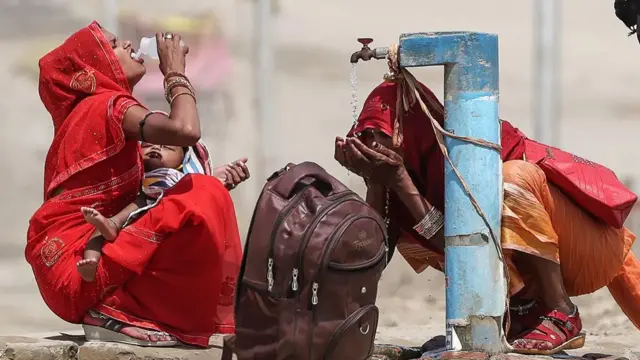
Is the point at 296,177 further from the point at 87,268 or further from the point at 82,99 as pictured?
the point at 82,99

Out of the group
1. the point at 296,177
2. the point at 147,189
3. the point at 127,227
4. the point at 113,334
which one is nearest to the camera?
the point at 296,177

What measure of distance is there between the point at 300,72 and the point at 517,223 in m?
6.21

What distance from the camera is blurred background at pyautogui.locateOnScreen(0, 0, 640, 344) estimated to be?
9.34 meters

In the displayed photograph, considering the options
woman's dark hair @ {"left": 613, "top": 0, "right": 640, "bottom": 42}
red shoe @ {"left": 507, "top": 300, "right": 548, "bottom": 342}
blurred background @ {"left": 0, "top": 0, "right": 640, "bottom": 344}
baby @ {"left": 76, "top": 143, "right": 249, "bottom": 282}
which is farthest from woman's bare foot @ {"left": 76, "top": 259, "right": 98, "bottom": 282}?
blurred background @ {"left": 0, "top": 0, "right": 640, "bottom": 344}

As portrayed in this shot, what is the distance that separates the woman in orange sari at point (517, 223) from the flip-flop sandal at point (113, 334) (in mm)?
822

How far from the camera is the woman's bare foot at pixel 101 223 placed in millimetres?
3900

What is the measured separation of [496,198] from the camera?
→ 371 cm

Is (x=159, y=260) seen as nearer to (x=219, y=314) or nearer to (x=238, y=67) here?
(x=219, y=314)

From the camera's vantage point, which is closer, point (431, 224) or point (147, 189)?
point (431, 224)

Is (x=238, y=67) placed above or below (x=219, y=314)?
above

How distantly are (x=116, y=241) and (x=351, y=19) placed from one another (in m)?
6.63

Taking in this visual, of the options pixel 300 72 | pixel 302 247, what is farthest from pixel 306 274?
pixel 300 72

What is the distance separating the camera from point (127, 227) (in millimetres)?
4012

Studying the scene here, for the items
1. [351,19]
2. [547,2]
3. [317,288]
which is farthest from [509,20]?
[317,288]
